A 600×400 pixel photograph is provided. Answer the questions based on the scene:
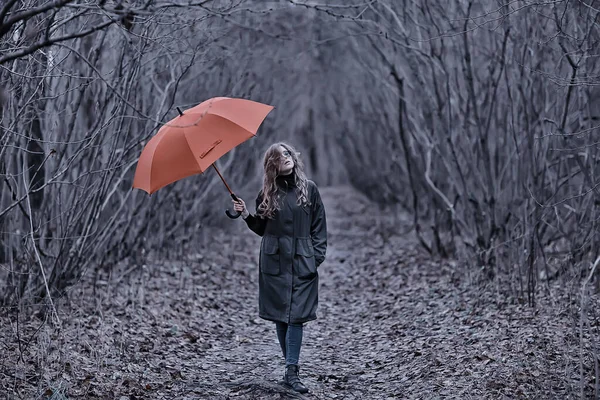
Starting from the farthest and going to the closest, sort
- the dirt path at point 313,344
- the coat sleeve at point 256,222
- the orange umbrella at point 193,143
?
the coat sleeve at point 256,222 < the dirt path at point 313,344 < the orange umbrella at point 193,143

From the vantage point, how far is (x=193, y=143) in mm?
4840

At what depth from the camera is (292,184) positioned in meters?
5.25

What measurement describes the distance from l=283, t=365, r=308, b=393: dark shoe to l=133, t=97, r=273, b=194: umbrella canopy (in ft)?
5.28

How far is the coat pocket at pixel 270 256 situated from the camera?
519 centimetres

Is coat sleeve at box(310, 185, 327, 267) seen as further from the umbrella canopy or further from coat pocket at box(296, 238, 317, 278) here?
the umbrella canopy

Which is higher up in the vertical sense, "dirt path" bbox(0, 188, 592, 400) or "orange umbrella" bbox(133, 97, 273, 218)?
"orange umbrella" bbox(133, 97, 273, 218)

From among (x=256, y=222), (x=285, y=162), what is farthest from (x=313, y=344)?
(x=285, y=162)

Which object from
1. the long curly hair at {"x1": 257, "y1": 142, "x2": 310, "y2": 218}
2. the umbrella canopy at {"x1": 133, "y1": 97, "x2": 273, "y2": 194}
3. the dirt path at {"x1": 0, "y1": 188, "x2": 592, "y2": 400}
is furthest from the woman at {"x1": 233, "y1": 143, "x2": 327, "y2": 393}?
the dirt path at {"x1": 0, "y1": 188, "x2": 592, "y2": 400}

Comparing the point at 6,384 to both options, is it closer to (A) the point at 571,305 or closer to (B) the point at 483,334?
(B) the point at 483,334

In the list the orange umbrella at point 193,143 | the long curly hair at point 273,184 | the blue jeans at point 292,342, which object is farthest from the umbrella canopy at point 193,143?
the blue jeans at point 292,342

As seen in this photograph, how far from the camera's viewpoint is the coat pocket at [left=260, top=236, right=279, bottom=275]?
5.19 metres

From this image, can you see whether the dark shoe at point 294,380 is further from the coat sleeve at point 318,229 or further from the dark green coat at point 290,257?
the coat sleeve at point 318,229

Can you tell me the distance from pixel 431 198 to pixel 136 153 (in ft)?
18.4

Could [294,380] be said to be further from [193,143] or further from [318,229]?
[193,143]
